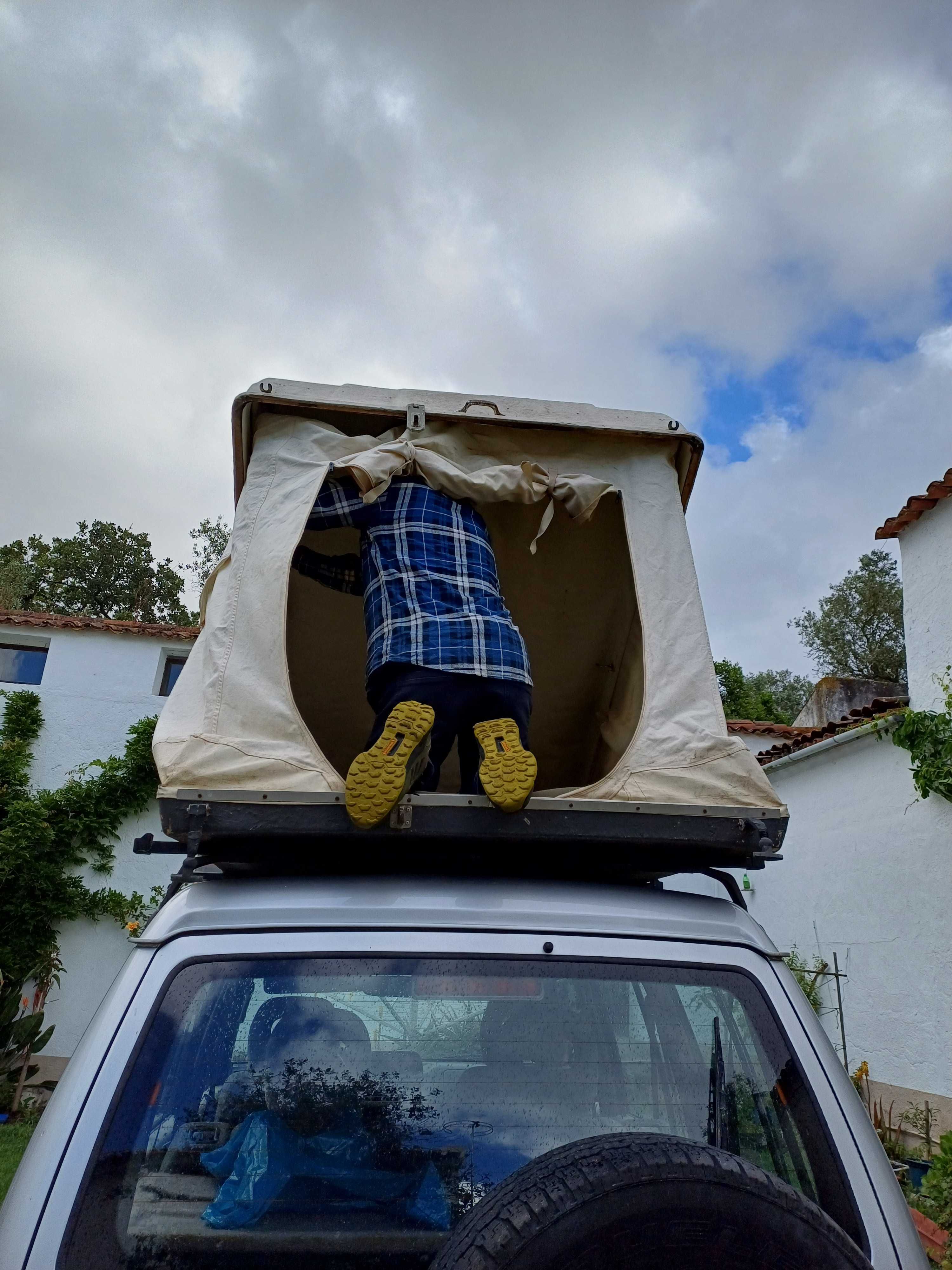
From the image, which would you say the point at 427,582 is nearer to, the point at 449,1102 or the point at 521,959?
the point at 521,959

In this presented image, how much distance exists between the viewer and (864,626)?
84.3 feet

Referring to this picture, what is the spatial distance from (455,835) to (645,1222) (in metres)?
0.88

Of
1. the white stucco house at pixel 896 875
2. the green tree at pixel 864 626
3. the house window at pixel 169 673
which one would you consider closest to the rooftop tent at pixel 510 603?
the white stucco house at pixel 896 875

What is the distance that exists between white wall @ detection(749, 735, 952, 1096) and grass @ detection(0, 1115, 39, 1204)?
20.4 ft

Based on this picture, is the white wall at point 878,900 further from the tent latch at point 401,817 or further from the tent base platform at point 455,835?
the tent latch at point 401,817

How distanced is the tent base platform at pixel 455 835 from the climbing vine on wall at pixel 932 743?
5598 millimetres

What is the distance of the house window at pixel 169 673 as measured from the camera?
12.7 metres

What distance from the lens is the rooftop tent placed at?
2.25m

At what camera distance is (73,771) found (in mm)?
12016

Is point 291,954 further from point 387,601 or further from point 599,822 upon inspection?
point 387,601

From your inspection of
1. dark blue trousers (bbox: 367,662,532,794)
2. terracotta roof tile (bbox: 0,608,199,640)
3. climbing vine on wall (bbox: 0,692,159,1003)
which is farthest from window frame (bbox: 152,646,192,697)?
dark blue trousers (bbox: 367,662,532,794)

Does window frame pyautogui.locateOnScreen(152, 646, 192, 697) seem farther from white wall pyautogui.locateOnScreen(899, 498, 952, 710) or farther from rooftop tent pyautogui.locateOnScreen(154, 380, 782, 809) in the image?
rooftop tent pyautogui.locateOnScreen(154, 380, 782, 809)

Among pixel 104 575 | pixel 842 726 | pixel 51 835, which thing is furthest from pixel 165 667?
pixel 104 575

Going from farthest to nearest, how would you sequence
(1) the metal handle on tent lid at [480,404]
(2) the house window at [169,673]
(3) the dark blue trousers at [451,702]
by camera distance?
(2) the house window at [169,673], (1) the metal handle on tent lid at [480,404], (3) the dark blue trousers at [451,702]
